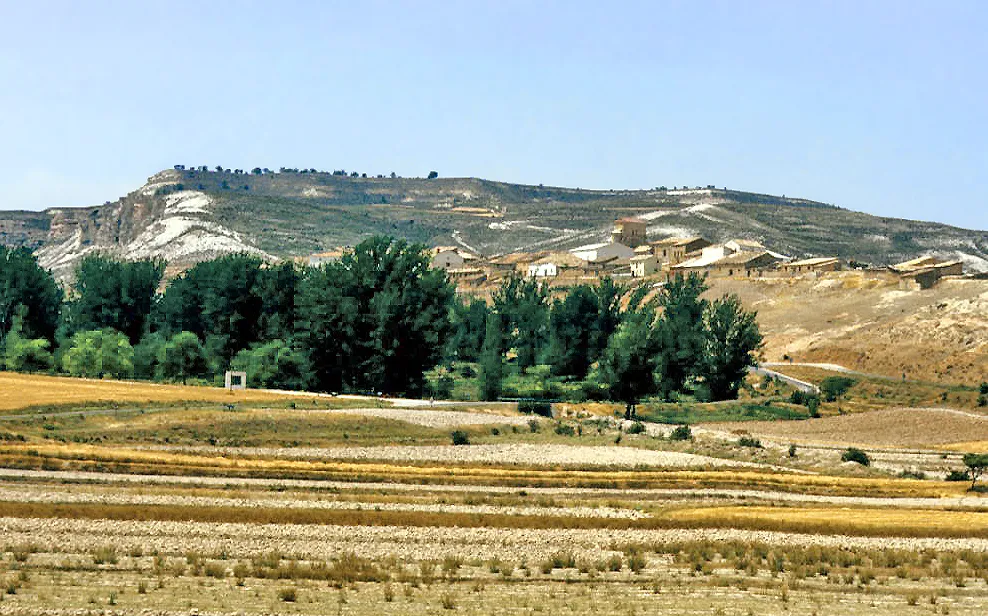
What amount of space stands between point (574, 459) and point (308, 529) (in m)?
22.8

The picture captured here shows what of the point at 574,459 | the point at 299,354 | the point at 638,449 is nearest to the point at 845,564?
the point at 574,459

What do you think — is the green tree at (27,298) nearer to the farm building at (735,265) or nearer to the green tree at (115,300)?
the green tree at (115,300)

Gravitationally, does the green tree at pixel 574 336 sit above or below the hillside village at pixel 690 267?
below

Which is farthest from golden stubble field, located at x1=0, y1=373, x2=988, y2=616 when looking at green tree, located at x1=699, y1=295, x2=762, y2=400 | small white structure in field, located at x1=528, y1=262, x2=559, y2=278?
small white structure in field, located at x1=528, y1=262, x2=559, y2=278

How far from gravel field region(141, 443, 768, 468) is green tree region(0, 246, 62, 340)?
52216mm

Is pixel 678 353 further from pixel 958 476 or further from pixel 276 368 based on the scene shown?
pixel 958 476

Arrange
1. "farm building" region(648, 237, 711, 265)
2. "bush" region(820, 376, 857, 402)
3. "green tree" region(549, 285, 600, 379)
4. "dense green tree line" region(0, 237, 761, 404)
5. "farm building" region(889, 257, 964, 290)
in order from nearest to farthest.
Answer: "dense green tree line" region(0, 237, 761, 404) → "bush" region(820, 376, 857, 402) → "green tree" region(549, 285, 600, 379) → "farm building" region(889, 257, 964, 290) → "farm building" region(648, 237, 711, 265)

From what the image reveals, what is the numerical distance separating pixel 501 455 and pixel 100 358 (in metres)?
41.2

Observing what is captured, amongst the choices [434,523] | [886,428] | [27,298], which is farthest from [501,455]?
[27,298]

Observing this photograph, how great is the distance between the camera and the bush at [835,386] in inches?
3636

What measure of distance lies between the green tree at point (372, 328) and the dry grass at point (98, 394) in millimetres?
12092

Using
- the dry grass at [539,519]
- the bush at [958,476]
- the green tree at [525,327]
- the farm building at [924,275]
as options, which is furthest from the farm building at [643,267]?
the dry grass at [539,519]

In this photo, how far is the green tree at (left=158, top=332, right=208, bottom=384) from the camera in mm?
88062

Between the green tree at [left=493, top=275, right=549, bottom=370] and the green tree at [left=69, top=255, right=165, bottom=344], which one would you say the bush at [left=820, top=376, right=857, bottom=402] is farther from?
the green tree at [left=69, top=255, right=165, bottom=344]
